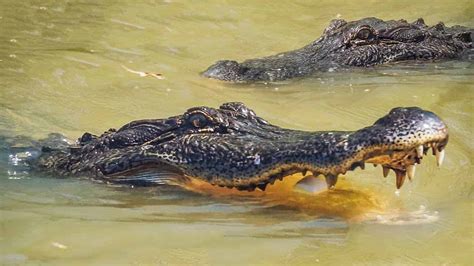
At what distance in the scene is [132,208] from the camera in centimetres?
542

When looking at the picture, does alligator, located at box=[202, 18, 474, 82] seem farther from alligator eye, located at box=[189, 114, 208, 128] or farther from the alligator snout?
alligator eye, located at box=[189, 114, 208, 128]

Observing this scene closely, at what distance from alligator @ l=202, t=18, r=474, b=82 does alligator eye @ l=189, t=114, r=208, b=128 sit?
3.56m

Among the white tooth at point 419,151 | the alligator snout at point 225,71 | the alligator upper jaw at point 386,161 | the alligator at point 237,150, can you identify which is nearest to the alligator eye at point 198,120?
the alligator at point 237,150

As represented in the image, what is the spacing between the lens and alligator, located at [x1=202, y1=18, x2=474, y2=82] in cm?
958

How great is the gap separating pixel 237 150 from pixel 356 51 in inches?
198

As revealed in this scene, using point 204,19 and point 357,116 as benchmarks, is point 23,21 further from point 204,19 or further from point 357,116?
point 357,116

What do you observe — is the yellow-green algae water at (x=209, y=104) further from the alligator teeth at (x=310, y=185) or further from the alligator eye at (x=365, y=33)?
the alligator eye at (x=365, y=33)

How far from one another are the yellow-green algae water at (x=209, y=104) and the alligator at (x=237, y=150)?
0.50 feet

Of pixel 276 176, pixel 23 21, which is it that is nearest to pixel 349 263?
pixel 276 176

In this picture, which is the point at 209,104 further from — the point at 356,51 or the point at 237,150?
the point at 237,150

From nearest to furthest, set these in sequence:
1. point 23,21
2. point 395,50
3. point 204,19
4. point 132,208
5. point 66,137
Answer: point 132,208, point 66,137, point 395,50, point 23,21, point 204,19

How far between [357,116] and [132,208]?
114 inches

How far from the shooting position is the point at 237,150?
533 cm

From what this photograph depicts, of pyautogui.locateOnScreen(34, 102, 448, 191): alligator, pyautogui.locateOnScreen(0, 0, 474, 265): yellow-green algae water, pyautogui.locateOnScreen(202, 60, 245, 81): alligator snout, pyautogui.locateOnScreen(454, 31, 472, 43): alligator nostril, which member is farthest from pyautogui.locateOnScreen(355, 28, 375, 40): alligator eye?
pyautogui.locateOnScreen(34, 102, 448, 191): alligator
